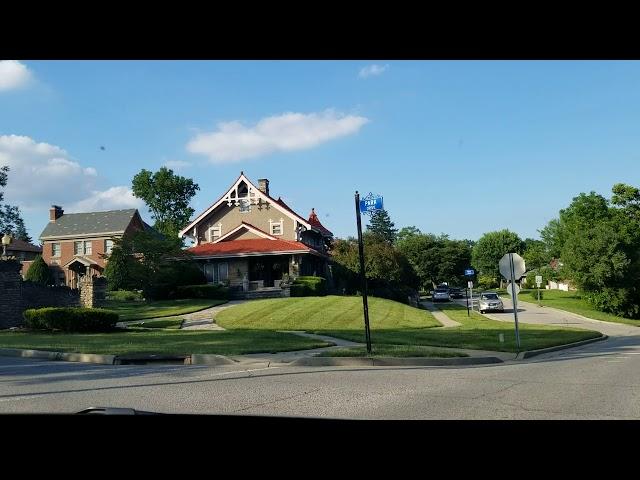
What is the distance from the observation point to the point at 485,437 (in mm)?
2471

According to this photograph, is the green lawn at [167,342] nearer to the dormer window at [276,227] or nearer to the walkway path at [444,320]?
the walkway path at [444,320]

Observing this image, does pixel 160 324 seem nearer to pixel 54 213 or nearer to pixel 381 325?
pixel 381 325

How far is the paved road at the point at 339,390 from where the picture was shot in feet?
27.2

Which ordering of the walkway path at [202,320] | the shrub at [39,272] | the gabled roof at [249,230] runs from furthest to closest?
the shrub at [39,272] < the gabled roof at [249,230] < the walkway path at [202,320]

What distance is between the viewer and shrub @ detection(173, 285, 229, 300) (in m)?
39.8

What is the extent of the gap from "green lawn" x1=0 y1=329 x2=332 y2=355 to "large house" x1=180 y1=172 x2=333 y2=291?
2034 cm

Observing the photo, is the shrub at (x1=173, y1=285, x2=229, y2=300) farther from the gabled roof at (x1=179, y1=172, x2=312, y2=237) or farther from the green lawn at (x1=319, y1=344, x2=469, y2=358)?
the green lawn at (x1=319, y1=344, x2=469, y2=358)

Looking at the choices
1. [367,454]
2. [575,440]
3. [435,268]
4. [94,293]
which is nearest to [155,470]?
[367,454]

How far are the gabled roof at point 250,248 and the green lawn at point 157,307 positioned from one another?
19.8 ft

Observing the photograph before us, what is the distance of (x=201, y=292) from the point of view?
3981 centimetres

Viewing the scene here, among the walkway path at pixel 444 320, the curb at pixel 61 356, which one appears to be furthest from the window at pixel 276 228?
the curb at pixel 61 356

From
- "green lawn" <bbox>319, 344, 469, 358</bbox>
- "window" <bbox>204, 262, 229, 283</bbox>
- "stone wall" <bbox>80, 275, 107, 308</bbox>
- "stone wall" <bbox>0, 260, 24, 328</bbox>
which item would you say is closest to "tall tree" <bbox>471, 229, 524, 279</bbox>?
"window" <bbox>204, 262, 229, 283</bbox>
